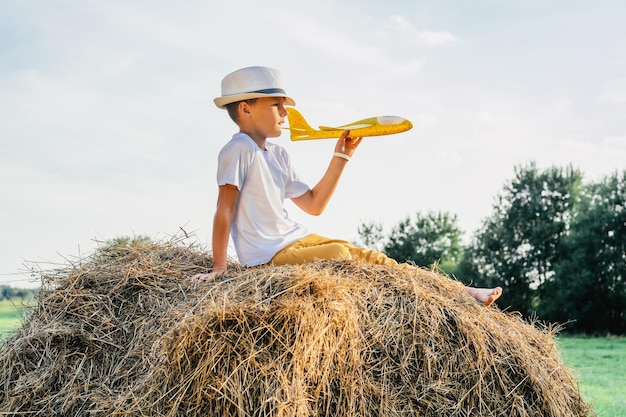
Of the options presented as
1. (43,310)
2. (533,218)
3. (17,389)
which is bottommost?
(17,389)

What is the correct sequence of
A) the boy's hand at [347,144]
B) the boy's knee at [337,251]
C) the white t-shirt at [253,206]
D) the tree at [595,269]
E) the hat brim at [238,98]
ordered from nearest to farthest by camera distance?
the boy's knee at [337,251]
the white t-shirt at [253,206]
the hat brim at [238,98]
the boy's hand at [347,144]
the tree at [595,269]

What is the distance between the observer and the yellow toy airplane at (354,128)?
161 inches

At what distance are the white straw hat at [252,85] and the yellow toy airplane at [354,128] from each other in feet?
0.89

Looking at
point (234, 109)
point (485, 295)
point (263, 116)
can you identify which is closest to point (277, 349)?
point (485, 295)

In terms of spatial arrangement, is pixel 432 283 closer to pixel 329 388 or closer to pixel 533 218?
pixel 329 388

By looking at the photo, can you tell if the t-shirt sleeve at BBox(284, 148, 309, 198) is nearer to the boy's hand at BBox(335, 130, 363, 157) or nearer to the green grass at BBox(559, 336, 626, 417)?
the boy's hand at BBox(335, 130, 363, 157)

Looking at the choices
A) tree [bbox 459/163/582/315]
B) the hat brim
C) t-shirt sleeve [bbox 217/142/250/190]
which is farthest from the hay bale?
tree [bbox 459/163/582/315]

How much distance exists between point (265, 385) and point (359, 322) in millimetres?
610

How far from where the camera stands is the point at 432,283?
12.4 ft

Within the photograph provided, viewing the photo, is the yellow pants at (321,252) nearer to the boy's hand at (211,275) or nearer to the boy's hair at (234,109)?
the boy's hand at (211,275)

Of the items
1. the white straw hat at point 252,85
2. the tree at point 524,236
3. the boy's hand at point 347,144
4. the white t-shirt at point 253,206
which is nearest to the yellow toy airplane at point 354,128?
the boy's hand at point 347,144

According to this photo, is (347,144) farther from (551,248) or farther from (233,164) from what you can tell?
(551,248)

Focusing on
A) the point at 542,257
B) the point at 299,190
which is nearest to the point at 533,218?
the point at 542,257

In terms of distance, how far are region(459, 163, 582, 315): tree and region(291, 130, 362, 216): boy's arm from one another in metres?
21.4
